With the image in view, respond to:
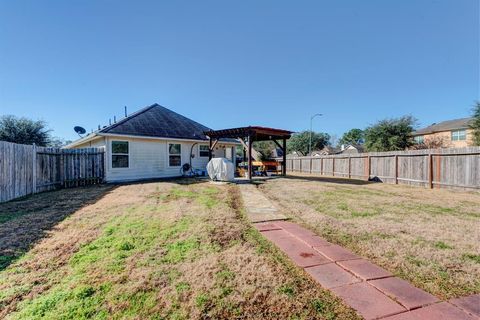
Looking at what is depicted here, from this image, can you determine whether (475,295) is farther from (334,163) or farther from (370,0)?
(334,163)

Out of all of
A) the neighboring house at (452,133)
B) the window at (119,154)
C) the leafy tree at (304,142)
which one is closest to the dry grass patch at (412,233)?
the window at (119,154)

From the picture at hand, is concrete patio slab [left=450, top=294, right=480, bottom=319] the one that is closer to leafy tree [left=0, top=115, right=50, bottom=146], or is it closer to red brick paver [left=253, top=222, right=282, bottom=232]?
red brick paver [left=253, top=222, right=282, bottom=232]

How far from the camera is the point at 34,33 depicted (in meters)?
10.2

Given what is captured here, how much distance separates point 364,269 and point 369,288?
404 millimetres

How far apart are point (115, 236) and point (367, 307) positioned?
141 inches

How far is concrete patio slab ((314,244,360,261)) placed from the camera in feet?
9.59

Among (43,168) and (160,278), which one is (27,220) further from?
(43,168)

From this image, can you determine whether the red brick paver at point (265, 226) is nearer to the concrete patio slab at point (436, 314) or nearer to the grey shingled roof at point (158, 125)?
the concrete patio slab at point (436, 314)

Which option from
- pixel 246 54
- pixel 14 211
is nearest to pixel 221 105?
pixel 246 54

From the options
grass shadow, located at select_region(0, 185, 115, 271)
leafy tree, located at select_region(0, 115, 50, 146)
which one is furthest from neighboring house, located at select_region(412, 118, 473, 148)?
leafy tree, located at select_region(0, 115, 50, 146)

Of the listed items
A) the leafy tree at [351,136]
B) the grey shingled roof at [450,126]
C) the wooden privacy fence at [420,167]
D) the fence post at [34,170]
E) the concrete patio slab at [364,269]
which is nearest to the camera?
the concrete patio slab at [364,269]

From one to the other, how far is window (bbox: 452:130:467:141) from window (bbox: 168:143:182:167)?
3362cm

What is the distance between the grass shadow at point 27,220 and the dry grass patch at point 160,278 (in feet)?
0.65

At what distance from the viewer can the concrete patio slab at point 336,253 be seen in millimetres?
2922
